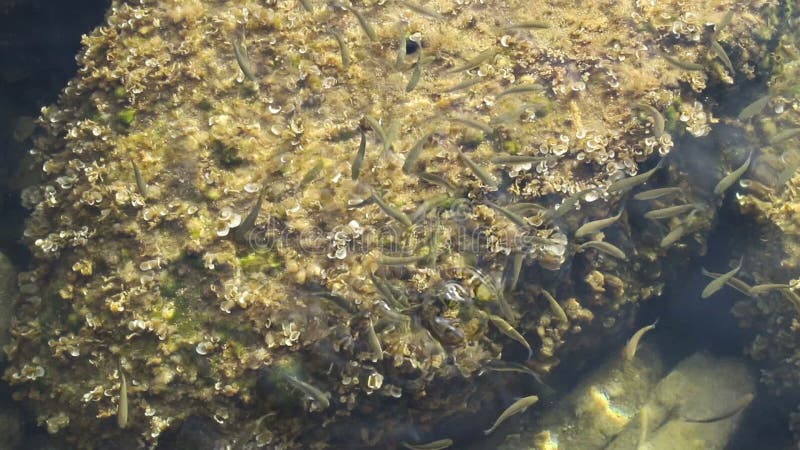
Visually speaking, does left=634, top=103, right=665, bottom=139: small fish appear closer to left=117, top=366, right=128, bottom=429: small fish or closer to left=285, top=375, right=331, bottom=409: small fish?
left=285, top=375, right=331, bottom=409: small fish

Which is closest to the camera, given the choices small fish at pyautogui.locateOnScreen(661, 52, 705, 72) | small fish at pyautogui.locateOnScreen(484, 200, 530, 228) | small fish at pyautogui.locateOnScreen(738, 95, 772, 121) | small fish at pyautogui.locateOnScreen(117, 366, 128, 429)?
small fish at pyautogui.locateOnScreen(117, 366, 128, 429)

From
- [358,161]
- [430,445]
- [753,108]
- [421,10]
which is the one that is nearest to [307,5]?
[421,10]

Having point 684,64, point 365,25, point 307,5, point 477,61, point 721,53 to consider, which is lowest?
point 721,53

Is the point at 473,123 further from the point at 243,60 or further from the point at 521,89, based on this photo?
the point at 243,60

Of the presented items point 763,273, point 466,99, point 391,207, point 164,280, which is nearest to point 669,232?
point 763,273

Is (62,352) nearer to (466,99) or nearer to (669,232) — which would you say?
(466,99)

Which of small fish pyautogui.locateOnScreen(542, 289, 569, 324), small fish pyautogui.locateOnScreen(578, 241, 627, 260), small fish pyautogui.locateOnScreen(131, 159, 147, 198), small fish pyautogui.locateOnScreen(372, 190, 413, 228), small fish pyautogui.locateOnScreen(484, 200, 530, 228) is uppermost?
small fish pyautogui.locateOnScreen(131, 159, 147, 198)

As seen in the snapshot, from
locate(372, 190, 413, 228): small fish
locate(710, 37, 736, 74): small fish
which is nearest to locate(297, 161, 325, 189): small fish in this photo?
locate(372, 190, 413, 228): small fish
